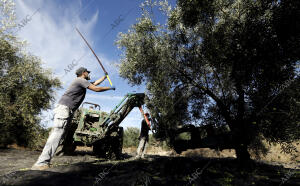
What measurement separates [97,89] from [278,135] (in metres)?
7.56

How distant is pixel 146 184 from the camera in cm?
328

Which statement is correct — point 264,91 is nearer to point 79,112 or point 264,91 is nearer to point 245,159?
point 245,159

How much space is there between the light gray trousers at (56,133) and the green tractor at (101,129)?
4169 mm

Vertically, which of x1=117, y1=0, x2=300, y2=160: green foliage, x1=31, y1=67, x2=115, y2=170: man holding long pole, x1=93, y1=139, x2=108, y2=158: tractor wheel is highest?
x1=117, y1=0, x2=300, y2=160: green foliage

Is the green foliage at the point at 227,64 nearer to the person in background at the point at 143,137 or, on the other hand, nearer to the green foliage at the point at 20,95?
the person in background at the point at 143,137

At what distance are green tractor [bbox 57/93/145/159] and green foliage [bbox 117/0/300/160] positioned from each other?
1.49 m

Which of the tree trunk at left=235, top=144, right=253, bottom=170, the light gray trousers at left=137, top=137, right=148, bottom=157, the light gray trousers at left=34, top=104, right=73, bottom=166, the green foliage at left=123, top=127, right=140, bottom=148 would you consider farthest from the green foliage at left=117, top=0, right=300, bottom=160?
the green foliage at left=123, top=127, right=140, bottom=148

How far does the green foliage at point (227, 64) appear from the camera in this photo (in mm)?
7301

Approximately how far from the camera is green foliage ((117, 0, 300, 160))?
7.30 metres

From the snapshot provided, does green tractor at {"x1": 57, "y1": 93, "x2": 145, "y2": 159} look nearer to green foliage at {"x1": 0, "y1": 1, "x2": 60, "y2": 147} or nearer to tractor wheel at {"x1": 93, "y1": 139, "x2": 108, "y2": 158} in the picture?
tractor wheel at {"x1": 93, "y1": 139, "x2": 108, "y2": 158}

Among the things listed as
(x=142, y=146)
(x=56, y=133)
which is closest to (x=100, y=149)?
(x=142, y=146)

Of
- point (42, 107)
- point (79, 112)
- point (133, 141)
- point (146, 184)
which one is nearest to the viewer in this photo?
point (146, 184)

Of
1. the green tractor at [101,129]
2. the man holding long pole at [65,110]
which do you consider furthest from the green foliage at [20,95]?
the man holding long pole at [65,110]

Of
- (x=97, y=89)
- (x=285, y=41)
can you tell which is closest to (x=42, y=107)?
(x=97, y=89)
